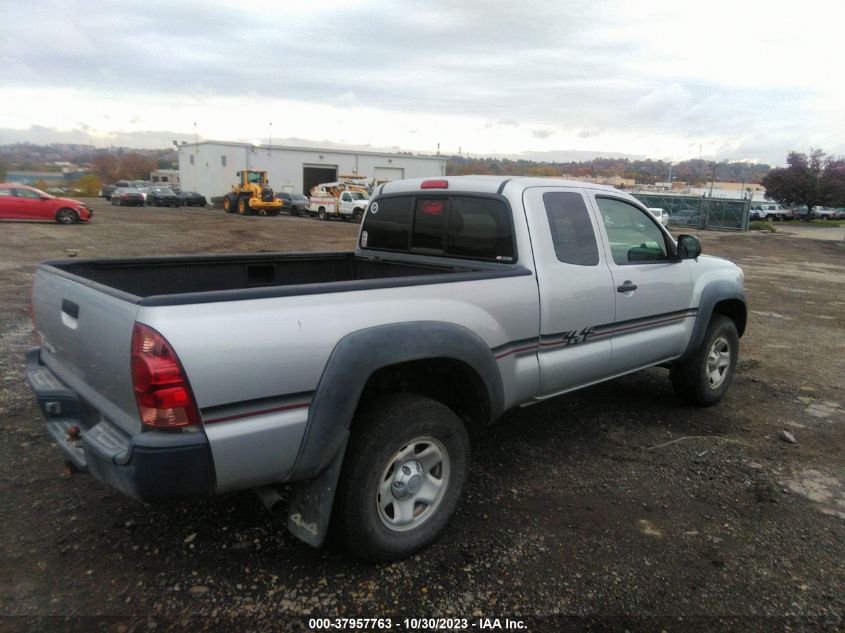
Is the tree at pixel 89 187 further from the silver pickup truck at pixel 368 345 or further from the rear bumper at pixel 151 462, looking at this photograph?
the rear bumper at pixel 151 462

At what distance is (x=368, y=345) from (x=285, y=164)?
177 feet

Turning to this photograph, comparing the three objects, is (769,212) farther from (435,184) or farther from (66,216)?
(435,184)

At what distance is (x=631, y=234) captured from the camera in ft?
15.1

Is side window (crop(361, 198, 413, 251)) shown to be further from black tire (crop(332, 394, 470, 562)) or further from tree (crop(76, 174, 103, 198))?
Result: tree (crop(76, 174, 103, 198))

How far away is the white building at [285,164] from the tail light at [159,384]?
53.1 meters

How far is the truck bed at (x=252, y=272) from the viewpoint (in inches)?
122

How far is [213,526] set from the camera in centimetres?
335

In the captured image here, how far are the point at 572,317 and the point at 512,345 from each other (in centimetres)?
59

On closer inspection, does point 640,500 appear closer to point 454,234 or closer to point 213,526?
point 454,234

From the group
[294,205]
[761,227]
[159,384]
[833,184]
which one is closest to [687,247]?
[159,384]

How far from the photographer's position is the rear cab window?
3889mm

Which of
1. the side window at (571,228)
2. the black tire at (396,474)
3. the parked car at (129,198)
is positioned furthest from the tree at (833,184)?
the black tire at (396,474)

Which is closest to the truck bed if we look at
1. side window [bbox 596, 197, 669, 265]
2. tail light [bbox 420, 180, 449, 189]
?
tail light [bbox 420, 180, 449, 189]

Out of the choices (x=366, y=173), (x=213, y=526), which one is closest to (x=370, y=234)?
(x=213, y=526)
